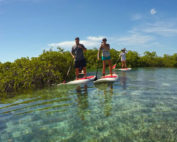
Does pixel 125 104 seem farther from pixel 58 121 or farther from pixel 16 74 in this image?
pixel 16 74

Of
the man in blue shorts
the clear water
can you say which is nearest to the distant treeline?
the man in blue shorts

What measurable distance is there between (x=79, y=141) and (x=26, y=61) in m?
10.6

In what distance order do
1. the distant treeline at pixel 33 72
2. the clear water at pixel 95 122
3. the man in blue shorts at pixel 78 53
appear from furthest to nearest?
the distant treeline at pixel 33 72 → the man in blue shorts at pixel 78 53 → the clear water at pixel 95 122

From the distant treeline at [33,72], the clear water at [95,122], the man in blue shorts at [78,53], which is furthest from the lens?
the distant treeline at [33,72]

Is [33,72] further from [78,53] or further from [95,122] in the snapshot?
[95,122]

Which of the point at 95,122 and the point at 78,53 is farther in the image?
the point at 78,53

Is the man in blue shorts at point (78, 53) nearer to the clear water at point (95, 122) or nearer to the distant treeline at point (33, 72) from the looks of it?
the distant treeline at point (33, 72)

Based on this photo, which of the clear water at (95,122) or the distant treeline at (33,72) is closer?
the clear water at (95,122)

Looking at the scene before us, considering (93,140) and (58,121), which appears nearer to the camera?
(93,140)

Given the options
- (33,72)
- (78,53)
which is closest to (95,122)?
(78,53)

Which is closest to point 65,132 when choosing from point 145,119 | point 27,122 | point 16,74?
point 27,122

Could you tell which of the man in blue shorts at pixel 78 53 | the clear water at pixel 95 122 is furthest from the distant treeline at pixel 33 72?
the clear water at pixel 95 122

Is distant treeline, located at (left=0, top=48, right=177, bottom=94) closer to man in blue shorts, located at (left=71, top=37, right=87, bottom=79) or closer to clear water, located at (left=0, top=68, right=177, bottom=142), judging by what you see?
man in blue shorts, located at (left=71, top=37, right=87, bottom=79)

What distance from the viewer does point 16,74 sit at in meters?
11.1
